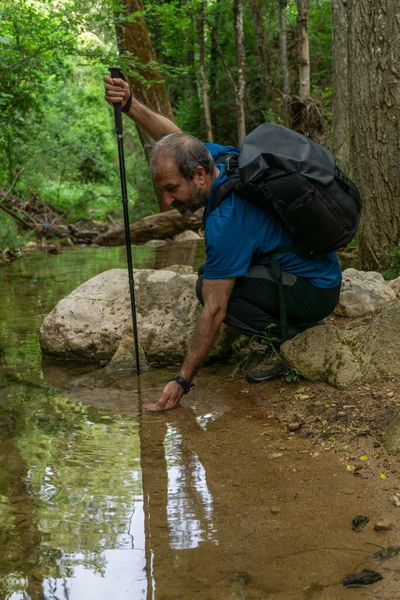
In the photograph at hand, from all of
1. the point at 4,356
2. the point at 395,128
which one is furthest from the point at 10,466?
the point at 395,128

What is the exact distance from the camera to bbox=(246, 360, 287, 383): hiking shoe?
4.17 meters

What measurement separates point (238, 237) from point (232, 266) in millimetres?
169

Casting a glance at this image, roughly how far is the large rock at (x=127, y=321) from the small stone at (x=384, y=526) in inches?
100

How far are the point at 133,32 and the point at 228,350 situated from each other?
11.6 metres

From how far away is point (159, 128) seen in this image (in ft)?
15.5

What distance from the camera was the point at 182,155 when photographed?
367 cm

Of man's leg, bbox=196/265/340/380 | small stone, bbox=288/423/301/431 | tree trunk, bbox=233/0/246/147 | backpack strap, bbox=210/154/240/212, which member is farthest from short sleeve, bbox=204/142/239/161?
tree trunk, bbox=233/0/246/147

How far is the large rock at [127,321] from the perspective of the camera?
194 inches

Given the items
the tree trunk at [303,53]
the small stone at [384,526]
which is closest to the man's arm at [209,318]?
the small stone at [384,526]

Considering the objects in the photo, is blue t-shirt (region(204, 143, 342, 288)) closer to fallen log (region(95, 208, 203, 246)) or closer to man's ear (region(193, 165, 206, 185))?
man's ear (region(193, 165, 206, 185))

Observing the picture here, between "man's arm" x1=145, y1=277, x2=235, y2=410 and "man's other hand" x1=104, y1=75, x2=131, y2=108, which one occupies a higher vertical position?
"man's other hand" x1=104, y1=75, x2=131, y2=108

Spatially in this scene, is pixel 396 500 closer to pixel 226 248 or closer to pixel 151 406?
pixel 226 248

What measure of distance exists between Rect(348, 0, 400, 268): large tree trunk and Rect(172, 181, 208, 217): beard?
8.14 feet

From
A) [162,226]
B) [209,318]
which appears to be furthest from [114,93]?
[162,226]
